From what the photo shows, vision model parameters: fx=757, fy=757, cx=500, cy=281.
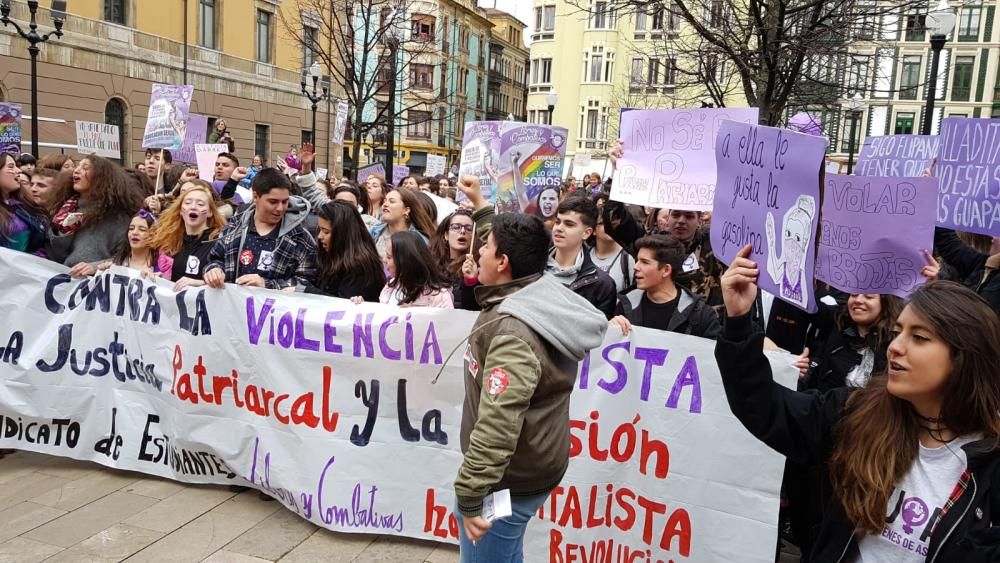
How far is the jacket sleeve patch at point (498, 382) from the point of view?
8.04 ft

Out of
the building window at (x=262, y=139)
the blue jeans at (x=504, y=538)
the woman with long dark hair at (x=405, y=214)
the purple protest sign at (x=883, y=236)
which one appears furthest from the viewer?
the building window at (x=262, y=139)

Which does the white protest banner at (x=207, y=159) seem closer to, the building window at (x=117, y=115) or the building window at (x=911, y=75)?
the building window at (x=117, y=115)

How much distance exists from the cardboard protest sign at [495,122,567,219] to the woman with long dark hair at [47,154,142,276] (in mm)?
3410

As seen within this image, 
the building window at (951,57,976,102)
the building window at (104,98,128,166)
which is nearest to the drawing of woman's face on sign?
the building window at (104,98,128,166)

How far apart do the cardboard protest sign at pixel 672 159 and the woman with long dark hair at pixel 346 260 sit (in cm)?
181

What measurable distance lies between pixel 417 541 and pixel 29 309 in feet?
9.78

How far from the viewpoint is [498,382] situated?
8.05 ft

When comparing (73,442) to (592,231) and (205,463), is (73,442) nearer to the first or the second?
(205,463)

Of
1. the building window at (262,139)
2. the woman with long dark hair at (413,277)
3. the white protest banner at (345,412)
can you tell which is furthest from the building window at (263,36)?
the woman with long dark hair at (413,277)

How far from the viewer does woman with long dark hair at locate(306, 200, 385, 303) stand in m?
4.88

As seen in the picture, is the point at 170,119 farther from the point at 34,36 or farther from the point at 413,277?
the point at 34,36

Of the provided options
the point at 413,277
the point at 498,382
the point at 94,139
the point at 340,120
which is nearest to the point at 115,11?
the point at 340,120

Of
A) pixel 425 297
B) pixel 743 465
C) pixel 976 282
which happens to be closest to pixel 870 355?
pixel 743 465

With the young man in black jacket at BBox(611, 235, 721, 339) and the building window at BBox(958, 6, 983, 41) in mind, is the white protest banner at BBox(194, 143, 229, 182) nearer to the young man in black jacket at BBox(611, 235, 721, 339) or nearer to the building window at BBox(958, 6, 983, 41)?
the young man in black jacket at BBox(611, 235, 721, 339)
